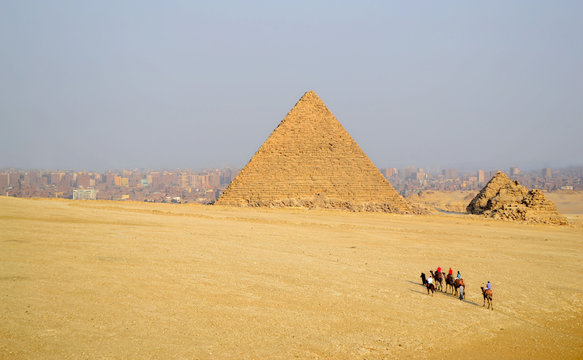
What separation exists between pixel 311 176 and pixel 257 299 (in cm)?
2597

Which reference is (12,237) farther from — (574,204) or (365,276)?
(574,204)

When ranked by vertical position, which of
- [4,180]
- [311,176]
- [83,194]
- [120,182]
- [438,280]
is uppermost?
[120,182]

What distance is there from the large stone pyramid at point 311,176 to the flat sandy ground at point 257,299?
16701 mm

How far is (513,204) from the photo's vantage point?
34.7 m

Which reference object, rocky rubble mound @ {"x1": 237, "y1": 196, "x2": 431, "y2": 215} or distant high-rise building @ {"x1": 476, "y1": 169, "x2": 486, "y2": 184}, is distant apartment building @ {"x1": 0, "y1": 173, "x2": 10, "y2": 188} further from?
distant high-rise building @ {"x1": 476, "y1": 169, "x2": 486, "y2": 184}

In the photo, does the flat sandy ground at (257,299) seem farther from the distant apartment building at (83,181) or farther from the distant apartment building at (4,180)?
the distant apartment building at (83,181)

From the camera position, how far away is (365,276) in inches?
462

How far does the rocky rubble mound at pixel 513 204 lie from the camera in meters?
32.1

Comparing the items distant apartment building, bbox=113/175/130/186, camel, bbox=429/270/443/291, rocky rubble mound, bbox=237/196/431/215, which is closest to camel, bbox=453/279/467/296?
camel, bbox=429/270/443/291

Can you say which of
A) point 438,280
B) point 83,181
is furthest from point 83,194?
point 438,280

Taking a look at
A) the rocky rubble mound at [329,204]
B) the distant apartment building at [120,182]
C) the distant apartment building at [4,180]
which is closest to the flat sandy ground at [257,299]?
the rocky rubble mound at [329,204]

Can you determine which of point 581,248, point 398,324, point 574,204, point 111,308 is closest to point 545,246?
point 581,248

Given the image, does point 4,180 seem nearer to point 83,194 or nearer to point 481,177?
point 83,194

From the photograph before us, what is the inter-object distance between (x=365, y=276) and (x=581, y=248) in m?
12.9
